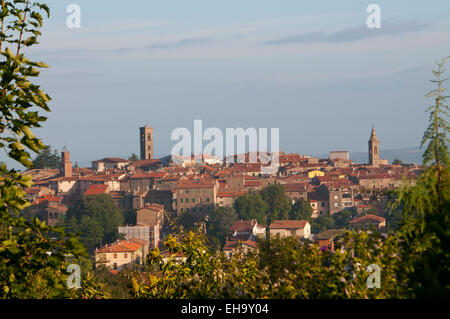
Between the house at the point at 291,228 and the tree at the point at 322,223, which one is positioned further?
the tree at the point at 322,223

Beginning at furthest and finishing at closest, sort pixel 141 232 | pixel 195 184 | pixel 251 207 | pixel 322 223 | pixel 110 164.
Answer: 1. pixel 110 164
2. pixel 195 184
3. pixel 251 207
4. pixel 322 223
5. pixel 141 232

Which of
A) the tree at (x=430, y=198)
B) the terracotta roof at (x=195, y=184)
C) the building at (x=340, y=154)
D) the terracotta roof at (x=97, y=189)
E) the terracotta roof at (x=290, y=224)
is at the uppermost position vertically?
the tree at (x=430, y=198)

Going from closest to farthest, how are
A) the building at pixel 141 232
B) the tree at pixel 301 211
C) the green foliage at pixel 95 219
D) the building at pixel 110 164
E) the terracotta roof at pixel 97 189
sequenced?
the building at pixel 141 232, the green foliage at pixel 95 219, the tree at pixel 301 211, the terracotta roof at pixel 97 189, the building at pixel 110 164

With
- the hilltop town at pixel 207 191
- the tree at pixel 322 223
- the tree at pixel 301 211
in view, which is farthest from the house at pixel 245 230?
the tree at pixel 301 211

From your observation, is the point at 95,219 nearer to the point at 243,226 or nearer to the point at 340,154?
the point at 243,226

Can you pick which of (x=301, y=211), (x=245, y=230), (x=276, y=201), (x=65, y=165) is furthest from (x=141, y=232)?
(x=65, y=165)

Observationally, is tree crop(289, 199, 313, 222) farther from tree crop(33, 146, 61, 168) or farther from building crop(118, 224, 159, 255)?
tree crop(33, 146, 61, 168)

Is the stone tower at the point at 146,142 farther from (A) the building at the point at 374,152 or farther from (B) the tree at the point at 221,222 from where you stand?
(B) the tree at the point at 221,222
